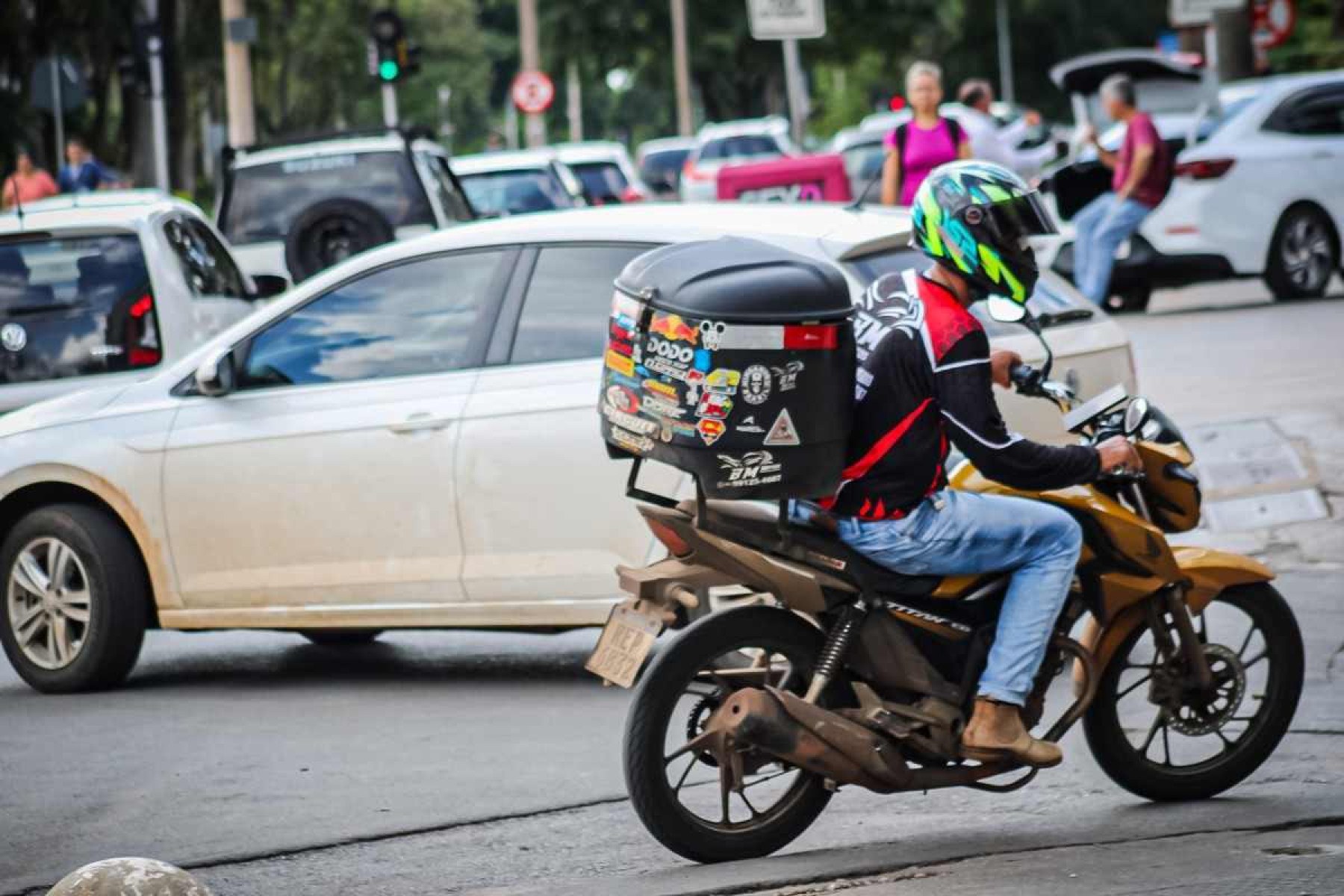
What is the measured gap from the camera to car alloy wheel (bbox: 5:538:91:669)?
8.41 m

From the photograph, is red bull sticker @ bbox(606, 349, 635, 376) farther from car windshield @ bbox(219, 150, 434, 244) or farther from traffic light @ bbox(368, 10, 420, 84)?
traffic light @ bbox(368, 10, 420, 84)

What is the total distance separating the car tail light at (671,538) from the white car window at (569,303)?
2.37 metres

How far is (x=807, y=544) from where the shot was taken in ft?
18.4

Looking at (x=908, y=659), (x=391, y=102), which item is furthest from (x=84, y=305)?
(x=391, y=102)

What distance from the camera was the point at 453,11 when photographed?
89250 mm

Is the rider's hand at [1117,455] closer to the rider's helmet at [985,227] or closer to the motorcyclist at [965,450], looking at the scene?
the motorcyclist at [965,450]

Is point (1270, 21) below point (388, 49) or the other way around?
below

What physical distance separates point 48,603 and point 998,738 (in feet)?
13.3

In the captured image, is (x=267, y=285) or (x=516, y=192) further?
(x=516, y=192)

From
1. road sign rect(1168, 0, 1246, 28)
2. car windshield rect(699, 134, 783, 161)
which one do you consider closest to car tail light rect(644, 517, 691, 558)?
road sign rect(1168, 0, 1246, 28)

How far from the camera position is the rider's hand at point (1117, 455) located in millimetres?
5691

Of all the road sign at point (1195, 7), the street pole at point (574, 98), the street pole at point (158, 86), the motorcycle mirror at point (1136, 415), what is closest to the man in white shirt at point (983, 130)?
the road sign at point (1195, 7)

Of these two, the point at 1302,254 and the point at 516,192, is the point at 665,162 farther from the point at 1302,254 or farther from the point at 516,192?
the point at 1302,254

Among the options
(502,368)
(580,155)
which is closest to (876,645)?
(502,368)
